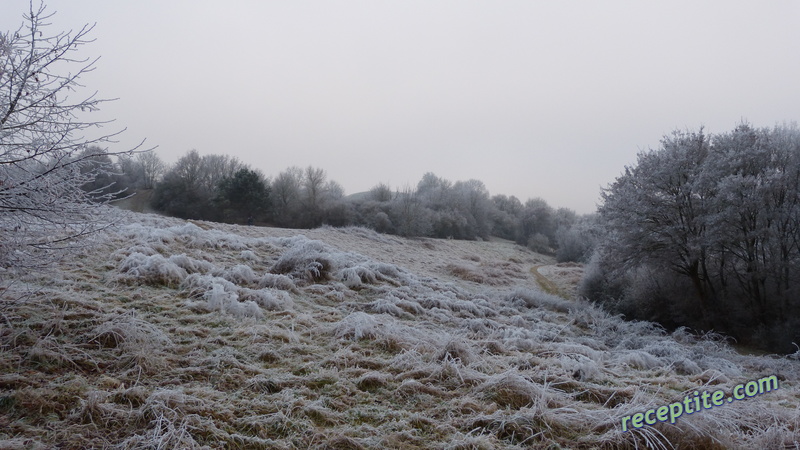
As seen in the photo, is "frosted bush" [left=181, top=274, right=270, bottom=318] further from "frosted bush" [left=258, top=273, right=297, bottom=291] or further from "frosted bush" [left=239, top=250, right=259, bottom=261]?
"frosted bush" [left=239, top=250, right=259, bottom=261]

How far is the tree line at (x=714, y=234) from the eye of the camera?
487 inches

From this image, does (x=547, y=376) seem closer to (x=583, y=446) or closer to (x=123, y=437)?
(x=583, y=446)

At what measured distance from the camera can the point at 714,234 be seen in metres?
13.1

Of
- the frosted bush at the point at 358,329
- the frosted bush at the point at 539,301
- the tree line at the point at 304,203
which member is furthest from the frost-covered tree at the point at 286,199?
the frosted bush at the point at 358,329

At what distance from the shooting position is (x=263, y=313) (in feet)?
21.6

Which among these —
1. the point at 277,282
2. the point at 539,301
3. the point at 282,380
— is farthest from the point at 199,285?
the point at 539,301

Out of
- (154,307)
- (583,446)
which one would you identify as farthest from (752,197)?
(154,307)

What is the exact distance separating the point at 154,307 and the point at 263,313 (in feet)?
4.92

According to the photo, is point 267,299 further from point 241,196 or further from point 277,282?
point 241,196

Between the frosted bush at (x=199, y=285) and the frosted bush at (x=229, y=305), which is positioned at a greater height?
the frosted bush at (x=199, y=285)

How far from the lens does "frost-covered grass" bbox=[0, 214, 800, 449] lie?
3.21 meters

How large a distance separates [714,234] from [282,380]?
46.6 ft

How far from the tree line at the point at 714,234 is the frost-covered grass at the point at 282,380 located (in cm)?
624

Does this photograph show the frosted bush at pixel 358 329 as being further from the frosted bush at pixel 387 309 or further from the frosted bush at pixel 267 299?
the frosted bush at pixel 387 309
